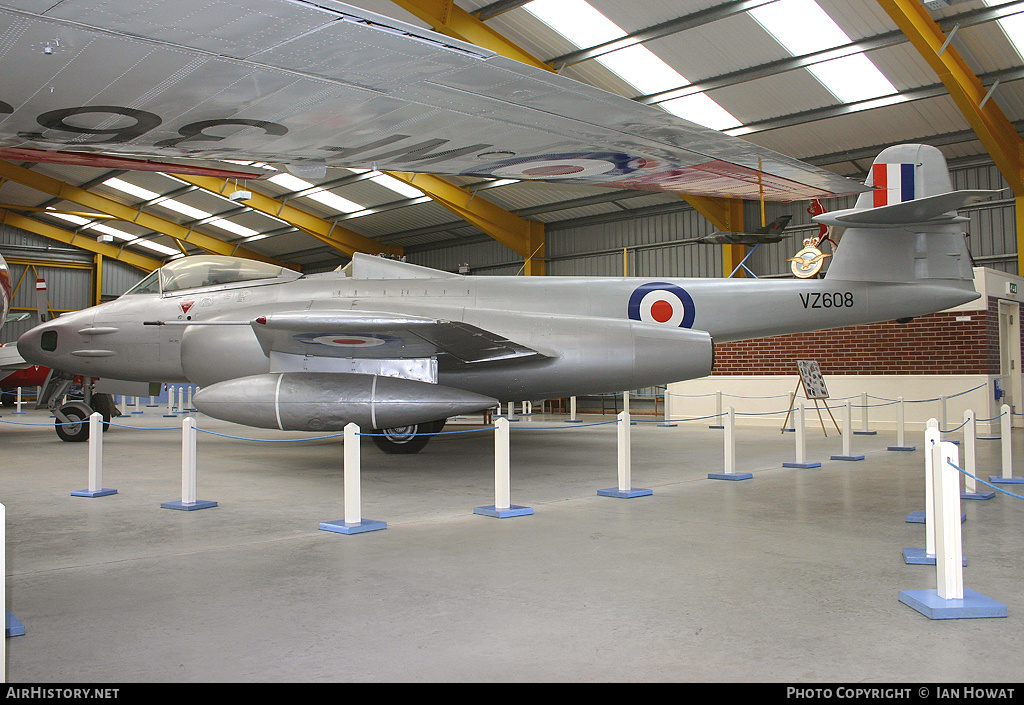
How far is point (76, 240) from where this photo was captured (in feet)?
112

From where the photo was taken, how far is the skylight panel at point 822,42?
12.6 metres

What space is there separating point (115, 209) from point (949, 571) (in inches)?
1293

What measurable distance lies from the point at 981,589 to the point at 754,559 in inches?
47.2

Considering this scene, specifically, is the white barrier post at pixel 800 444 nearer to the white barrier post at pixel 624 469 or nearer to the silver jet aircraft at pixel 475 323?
the silver jet aircraft at pixel 475 323

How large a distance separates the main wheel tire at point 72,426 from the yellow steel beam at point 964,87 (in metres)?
14.7

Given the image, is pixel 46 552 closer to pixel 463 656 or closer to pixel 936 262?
pixel 463 656

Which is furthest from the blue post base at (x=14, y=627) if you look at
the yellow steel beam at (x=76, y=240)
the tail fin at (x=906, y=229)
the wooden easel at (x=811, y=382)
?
the yellow steel beam at (x=76, y=240)

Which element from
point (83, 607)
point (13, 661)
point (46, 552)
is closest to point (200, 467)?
point (46, 552)

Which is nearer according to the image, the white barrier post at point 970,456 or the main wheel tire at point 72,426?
the white barrier post at point 970,456

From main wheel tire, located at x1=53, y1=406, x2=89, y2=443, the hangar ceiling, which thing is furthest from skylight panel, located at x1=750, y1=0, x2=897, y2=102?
main wheel tire, located at x1=53, y1=406, x2=89, y2=443

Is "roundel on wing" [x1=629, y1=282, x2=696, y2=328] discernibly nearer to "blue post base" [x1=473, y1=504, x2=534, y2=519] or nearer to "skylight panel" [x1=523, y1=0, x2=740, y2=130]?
"blue post base" [x1=473, y1=504, x2=534, y2=519]

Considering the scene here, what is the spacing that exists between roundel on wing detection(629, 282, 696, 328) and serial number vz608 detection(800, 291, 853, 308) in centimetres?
142

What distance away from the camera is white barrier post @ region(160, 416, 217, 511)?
6.43 meters

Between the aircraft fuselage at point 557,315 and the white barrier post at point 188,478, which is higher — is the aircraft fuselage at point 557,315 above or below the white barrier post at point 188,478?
above
